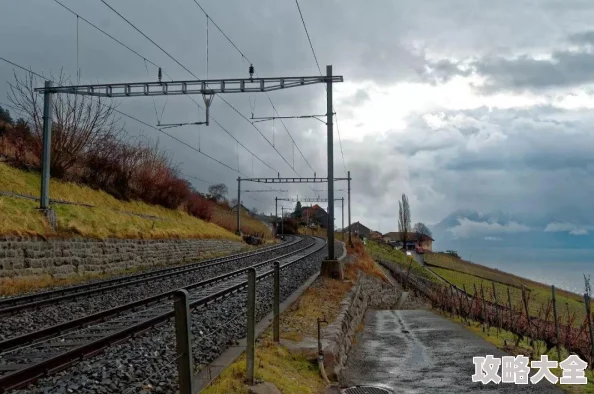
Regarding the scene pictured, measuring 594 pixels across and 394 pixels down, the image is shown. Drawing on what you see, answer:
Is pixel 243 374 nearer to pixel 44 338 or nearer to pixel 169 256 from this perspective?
pixel 44 338

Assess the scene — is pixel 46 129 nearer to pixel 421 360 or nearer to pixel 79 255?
pixel 79 255

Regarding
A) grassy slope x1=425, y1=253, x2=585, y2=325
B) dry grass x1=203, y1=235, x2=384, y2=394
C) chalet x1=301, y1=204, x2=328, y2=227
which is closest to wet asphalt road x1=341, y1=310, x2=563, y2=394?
dry grass x1=203, y1=235, x2=384, y2=394

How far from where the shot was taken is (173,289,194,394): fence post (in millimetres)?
4852

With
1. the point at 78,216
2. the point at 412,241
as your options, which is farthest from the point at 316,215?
the point at 78,216

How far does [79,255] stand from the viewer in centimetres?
2361

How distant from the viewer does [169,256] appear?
34281 millimetres

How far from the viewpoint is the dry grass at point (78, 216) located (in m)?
21.6

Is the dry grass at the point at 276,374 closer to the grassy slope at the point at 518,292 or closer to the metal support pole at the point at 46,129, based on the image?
the grassy slope at the point at 518,292

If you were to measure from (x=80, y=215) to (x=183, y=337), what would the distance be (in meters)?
23.3

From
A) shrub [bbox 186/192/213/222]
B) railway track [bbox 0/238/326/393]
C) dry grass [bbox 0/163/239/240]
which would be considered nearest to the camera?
railway track [bbox 0/238/326/393]

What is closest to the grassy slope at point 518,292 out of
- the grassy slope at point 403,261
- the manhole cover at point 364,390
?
the grassy slope at point 403,261

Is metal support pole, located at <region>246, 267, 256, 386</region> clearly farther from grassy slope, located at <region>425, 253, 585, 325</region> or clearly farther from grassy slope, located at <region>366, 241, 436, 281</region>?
grassy slope, located at <region>366, 241, 436, 281</region>

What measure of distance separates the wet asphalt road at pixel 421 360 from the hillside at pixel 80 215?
12868mm

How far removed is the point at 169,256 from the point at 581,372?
27.6 m
